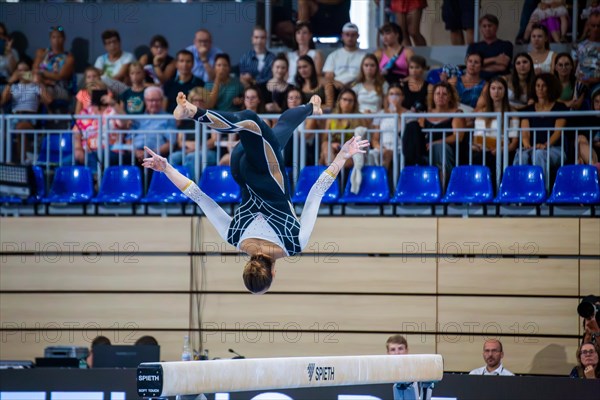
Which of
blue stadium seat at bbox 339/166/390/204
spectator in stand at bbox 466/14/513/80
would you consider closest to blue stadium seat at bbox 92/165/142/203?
blue stadium seat at bbox 339/166/390/204

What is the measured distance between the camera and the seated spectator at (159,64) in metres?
11.6

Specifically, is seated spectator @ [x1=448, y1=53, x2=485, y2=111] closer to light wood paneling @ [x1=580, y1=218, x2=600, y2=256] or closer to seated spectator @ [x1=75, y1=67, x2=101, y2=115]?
light wood paneling @ [x1=580, y1=218, x2=600, y2=256]

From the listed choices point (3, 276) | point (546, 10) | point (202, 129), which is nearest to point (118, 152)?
point (202, 129)

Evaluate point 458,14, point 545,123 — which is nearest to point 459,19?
point 458,14

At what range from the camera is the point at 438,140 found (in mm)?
10742

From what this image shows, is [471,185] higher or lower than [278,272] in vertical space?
higher

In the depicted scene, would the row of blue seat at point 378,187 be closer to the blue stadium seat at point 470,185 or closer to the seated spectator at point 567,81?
the blue stadium seat at point 470,185

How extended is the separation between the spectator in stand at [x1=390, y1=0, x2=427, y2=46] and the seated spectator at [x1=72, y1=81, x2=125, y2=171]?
145 inches

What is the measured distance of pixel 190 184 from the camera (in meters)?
6.91

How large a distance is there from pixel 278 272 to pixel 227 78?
250 cm

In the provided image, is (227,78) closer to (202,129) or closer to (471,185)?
(202,129)

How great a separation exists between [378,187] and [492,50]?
2222 mm

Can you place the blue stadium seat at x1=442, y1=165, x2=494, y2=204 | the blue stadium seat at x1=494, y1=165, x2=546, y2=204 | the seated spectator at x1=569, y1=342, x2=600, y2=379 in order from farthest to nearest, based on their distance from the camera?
the blue stadium seat at x1=442, y1=165, x2=494, y2=204 < the blue stadium seat at x1=494, y1=165, x2=546, y2=204 < the seated spectator at x1=569, y1=342, x2=600, y2=379

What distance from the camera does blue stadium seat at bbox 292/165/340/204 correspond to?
10.3 meters
